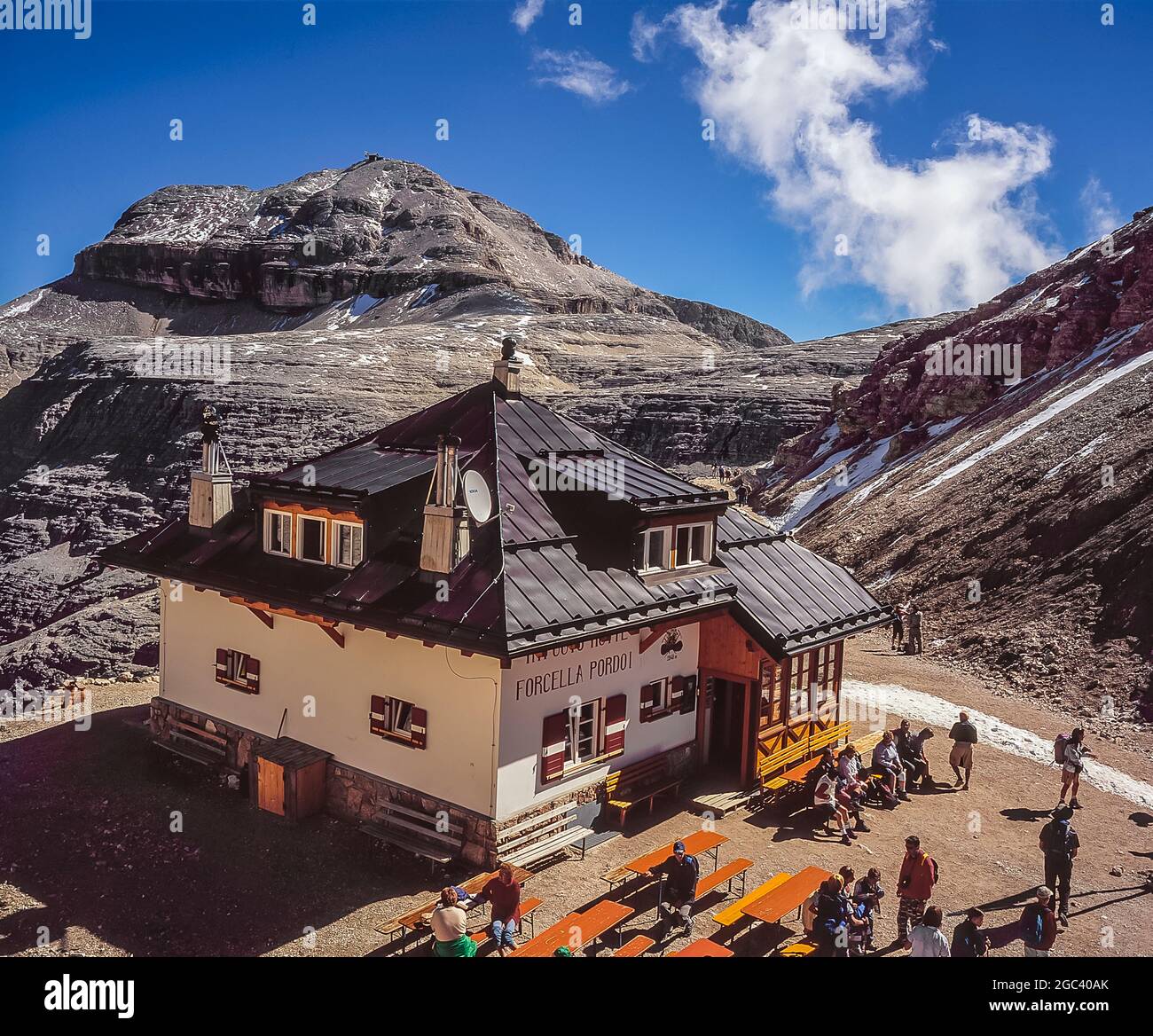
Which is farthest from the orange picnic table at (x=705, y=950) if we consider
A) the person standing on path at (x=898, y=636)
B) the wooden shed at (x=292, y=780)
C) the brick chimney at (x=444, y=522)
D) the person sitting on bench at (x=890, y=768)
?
the person standing on path at (x=898, y=636)

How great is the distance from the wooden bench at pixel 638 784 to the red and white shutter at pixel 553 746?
1.36m

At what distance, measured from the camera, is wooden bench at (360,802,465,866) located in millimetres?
13087

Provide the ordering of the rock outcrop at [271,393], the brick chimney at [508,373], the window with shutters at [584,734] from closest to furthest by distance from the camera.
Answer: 1. the window with shutters at [584,734]
2. the brick chimney at [508,373]
3. the rock outcrop at [271,393]

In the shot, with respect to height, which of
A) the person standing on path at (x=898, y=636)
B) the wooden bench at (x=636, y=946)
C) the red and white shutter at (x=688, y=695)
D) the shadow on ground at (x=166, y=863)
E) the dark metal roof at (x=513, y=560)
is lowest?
the shadow on ground at (x=166, y=863)

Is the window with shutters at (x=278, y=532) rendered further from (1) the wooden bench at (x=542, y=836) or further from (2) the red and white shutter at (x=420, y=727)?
(1) the wooden bench at (x=542, y=836)

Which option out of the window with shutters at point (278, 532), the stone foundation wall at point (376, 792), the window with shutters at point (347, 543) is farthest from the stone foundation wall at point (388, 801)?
the window with shutters at point (278, 532)

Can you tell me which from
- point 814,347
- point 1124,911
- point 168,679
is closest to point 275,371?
point 814,347

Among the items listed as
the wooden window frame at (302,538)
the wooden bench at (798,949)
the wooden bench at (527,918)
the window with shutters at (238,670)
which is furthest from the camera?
the window with shutters at (238,670)

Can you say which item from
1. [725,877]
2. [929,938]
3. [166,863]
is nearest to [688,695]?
[725,877]

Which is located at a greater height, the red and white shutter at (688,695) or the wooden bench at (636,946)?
the red and white shutter at (688,695)

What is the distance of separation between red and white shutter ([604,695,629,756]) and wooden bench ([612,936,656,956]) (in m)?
3.73

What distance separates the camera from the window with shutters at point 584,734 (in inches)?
549

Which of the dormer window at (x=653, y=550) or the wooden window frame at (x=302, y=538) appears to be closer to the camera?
the dormer window at (x=653, y=550)
